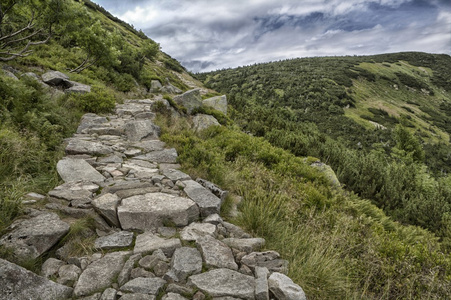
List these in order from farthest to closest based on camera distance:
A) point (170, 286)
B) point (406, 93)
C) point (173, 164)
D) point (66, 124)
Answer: point (406, 93) < point (66, 124) < point (173, 164) < point (170, 286)

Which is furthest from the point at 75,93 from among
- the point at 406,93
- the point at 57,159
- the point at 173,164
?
the point at 406,93

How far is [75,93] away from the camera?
34.0 ft

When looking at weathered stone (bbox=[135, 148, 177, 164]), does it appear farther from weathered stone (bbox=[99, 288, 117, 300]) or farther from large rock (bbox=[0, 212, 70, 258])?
weathered stone (bbox=[99, 288, 117, 300])

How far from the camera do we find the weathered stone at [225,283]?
243 centimetres

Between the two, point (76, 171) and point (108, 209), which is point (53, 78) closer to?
point (76, 171)

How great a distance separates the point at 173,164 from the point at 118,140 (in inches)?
96.9

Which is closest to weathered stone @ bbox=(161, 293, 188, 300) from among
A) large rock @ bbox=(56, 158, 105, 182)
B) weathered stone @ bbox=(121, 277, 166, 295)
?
weathered stone @ bbox=(121, 277, 166, 295)

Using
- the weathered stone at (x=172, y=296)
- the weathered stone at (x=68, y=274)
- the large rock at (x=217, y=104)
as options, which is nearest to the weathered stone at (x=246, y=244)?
the weathered stone at (x=172, y=296)

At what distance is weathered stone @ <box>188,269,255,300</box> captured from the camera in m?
2.43

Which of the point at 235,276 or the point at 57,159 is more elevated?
the point at 57,159

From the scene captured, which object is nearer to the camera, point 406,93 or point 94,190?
point 94,190

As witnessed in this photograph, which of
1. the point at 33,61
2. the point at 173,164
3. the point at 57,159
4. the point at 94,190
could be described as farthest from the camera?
the point at 33,61

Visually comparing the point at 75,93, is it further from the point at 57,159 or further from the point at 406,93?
the point at 406,93

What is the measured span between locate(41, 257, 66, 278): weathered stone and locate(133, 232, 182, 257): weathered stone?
2.58ft
